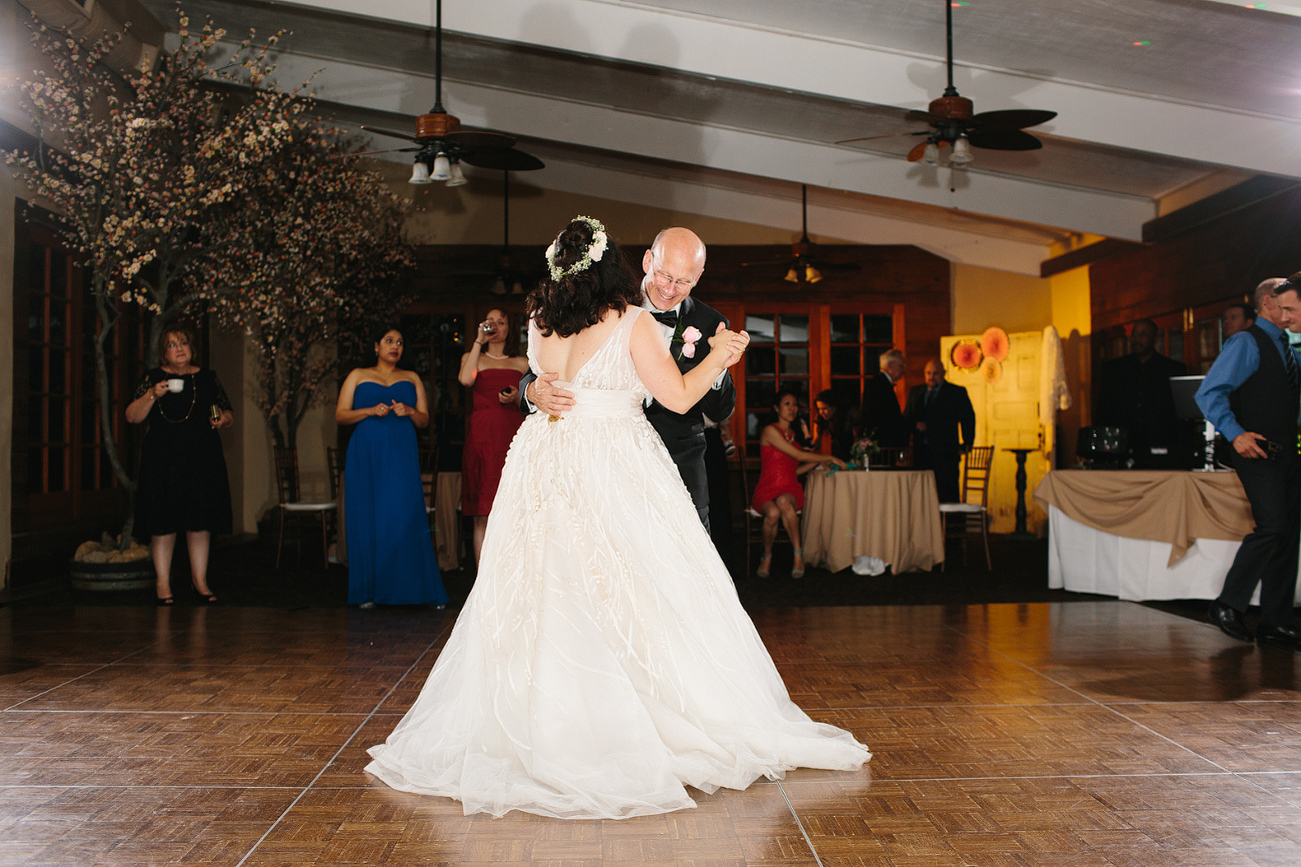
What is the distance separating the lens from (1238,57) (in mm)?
5641

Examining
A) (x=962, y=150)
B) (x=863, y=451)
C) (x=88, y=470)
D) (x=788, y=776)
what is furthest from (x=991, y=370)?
(x=788, y=776)

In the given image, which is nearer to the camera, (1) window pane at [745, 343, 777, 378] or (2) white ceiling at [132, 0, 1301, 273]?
(2) white ceiling at [132, 0, 1301, 273]

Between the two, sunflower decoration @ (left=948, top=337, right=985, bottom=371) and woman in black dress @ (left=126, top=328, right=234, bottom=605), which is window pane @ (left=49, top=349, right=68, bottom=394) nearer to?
woman in black dress @ (left=126, top=328, right=234, bottom=605)

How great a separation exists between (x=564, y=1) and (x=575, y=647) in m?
4.98

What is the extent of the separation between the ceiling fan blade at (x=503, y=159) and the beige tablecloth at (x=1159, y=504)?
12.4ft

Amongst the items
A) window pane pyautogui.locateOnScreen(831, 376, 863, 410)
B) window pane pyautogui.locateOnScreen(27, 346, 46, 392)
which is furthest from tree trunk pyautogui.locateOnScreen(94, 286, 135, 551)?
window pane pyautogui.locateOnScreen(831, 376, 863, 410)

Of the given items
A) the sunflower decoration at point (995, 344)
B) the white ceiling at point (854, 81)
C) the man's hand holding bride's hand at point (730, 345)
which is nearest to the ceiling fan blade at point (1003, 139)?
the white ceiling at point (854, 81)

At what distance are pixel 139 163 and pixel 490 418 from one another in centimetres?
256

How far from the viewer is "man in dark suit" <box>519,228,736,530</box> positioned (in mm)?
2695

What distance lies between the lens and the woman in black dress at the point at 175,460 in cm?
527

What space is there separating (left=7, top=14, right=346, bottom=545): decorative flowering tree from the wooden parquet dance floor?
232cm

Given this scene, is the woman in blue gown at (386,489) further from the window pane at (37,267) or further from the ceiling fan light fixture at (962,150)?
the ceiling fan light fixture at (962,150)

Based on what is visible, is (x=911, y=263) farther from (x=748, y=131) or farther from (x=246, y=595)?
(x=246, y=595)

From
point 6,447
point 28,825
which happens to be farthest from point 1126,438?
point 6,447
